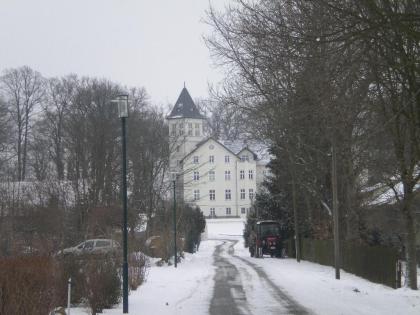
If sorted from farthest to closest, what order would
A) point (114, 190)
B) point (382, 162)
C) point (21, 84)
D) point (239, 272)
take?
point (21, 84)
point (114, 190)
point (239, 272)
point (382, 162)

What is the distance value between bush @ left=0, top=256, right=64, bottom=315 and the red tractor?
38090 millimetres

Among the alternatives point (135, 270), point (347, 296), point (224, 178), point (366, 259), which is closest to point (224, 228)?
point (224, 178)

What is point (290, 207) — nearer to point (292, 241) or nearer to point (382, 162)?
point (292, 241)

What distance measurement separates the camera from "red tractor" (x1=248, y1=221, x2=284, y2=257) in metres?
49.8

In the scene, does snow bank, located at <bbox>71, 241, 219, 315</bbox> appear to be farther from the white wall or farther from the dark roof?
the dark roof

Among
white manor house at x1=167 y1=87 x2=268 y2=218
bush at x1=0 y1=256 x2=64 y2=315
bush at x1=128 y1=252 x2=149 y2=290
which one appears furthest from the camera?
white manor house at x1=167 y1=87 x2=268 y2=218

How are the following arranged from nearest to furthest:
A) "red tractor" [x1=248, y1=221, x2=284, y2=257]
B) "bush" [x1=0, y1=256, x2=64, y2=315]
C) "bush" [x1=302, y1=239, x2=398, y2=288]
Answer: "bush" [x1=0, y1=256, x2=64, y2=315] < "bush" [x1=302, y1=239, x2=398, y2=288] < "red tractor" [x1=248, y1=221, x2=284, y2=257]

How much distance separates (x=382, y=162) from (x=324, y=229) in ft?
53.5

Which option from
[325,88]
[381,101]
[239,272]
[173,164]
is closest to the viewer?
[325,88]

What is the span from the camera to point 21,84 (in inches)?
2643

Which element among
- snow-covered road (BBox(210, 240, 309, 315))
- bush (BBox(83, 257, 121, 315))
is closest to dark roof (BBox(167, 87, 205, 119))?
snow-covered road (BBox(210, 240, 309, 315))

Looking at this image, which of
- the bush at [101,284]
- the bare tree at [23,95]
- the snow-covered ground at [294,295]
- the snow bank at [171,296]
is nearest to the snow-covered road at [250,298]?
the snow-covered ground at [294,295]

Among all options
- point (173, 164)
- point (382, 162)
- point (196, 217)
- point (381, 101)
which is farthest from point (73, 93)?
point (381, 101)

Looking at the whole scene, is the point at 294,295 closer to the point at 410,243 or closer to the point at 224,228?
the point at 410,243
